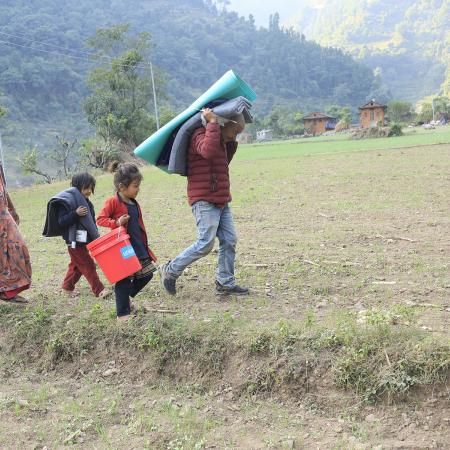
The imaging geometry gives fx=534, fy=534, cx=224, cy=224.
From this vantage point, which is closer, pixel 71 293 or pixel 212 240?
pixel 212 240

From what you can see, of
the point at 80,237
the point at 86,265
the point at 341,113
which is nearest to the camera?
the point at 80,237

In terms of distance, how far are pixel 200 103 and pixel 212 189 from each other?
28.7 inches

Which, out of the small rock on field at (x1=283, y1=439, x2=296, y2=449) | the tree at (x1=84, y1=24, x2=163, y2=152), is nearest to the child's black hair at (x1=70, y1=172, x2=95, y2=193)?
the small rock on field at (x1=283, y1=439, x2=296, y2=449)

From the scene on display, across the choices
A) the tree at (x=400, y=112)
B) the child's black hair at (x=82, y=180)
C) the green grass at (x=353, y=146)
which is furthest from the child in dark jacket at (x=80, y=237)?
the tree at (x=400, y=112)

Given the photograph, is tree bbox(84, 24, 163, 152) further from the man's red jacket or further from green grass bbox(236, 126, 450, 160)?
the man's red jacket

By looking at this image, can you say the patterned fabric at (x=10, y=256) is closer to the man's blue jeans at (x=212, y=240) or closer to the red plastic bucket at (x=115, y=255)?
the red plastic bucket at (x=115, y=255)

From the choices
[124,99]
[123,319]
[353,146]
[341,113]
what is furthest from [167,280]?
[341,113]

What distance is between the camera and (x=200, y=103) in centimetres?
447

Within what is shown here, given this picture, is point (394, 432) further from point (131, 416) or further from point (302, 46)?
point (302, 46)

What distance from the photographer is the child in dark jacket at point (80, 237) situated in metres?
5.11

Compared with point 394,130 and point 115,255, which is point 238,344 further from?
point 394,130

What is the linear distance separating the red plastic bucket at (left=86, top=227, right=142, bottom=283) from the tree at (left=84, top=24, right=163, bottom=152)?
35248 millimetres

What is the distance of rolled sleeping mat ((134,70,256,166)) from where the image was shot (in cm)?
445

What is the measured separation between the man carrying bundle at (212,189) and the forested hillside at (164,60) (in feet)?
140
